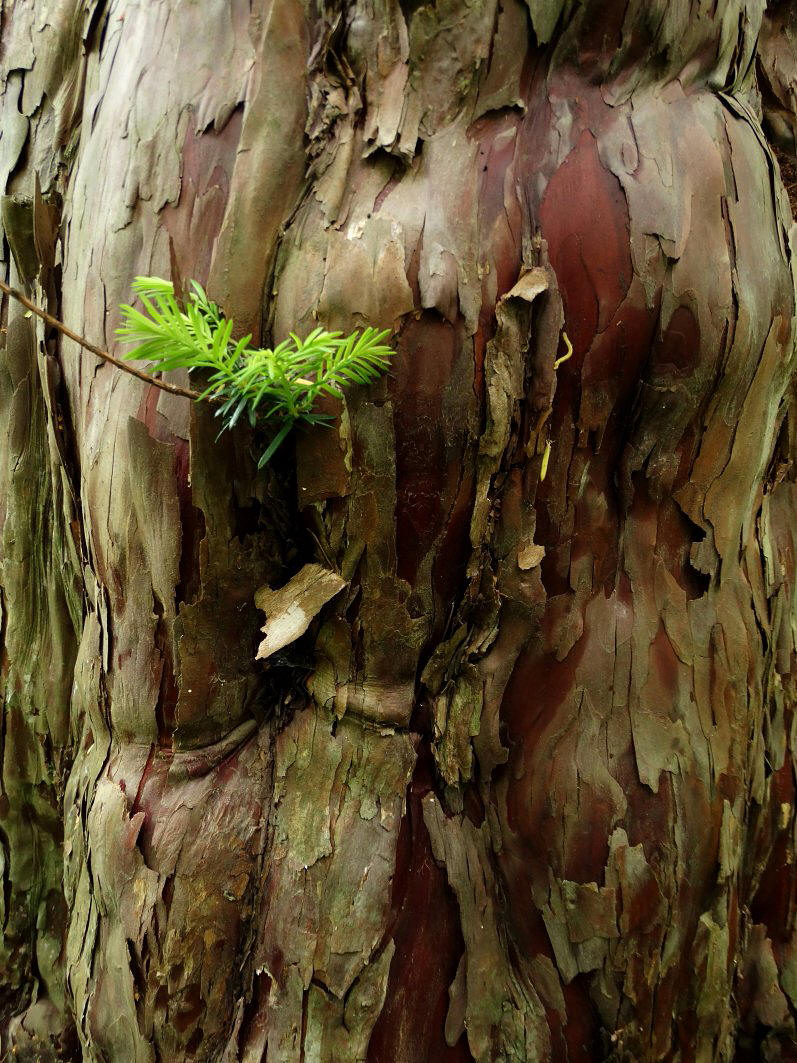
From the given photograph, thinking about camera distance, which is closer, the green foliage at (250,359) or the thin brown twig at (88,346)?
the thin brown twig at (88,346)

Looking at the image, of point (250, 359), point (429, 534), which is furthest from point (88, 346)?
point (429, 534)

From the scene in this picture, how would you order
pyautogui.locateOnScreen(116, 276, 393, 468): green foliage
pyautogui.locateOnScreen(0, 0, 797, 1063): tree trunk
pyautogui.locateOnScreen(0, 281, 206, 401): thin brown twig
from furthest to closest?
1. pyautogui.locateOnScreen(0, 0, 797, 1063): tree trunk
2. pyautogui.locateOnScreen(116, 276, 393, 468): green foliage
3. pyautogui.locateOnScreen(0, 281, 206, 401): thin brown twig

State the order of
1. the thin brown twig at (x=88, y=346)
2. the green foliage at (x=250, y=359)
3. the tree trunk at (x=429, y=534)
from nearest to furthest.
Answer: the thin brown twig at (x=88, y=346)
the green foliage at (x=250, y=359)
the tree trunk at (x=429, y=534)

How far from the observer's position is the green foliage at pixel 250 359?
77 cm

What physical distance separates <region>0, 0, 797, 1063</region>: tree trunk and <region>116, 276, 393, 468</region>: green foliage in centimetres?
4

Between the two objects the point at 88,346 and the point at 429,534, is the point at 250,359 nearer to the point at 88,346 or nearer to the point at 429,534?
the point at 88,346

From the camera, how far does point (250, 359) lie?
31.3 inches

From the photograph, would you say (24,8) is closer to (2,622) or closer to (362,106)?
(362,106)

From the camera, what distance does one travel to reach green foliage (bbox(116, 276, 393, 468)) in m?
0.77

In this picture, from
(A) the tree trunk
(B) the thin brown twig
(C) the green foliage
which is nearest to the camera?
(B) the thin brown twig

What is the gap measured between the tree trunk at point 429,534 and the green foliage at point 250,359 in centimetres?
4

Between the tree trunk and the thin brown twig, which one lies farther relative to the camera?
the tree trunk

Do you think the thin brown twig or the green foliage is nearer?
the thin brown twig

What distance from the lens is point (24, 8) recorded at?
1234mm
